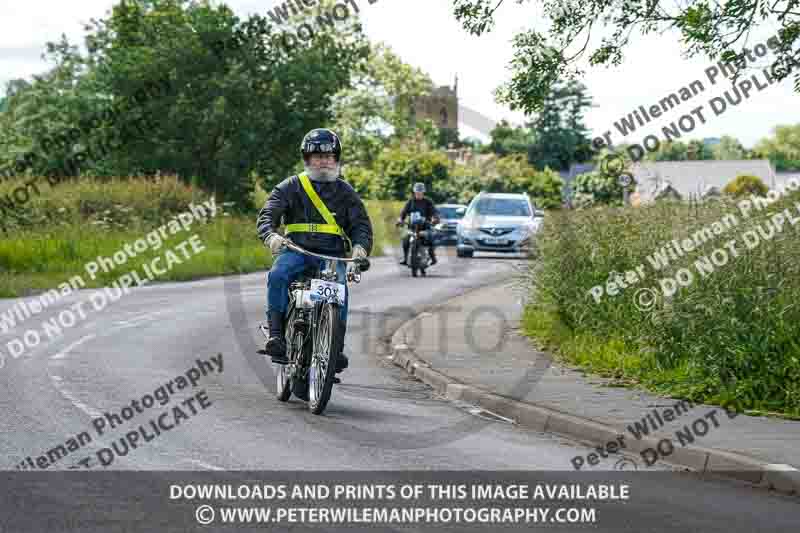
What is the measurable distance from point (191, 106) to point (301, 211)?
39825 mm

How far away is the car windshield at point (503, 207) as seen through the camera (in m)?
36.7

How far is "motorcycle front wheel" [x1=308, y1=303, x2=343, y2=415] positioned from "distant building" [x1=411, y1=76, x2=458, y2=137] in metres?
101

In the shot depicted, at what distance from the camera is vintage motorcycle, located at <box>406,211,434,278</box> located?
29.0m

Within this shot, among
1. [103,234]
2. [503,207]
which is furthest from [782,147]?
[103,234]

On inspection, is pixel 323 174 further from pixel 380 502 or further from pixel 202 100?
pixel 202 100

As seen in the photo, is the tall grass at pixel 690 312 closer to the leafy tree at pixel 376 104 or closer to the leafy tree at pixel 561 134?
the leafy tree at pixel 376 104

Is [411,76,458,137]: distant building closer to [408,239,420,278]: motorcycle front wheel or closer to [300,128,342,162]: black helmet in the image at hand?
[408,239,420,278]: motorcycle front wheel

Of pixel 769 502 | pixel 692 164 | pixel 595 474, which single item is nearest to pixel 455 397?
pixel 595 474

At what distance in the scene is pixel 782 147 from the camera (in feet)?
620

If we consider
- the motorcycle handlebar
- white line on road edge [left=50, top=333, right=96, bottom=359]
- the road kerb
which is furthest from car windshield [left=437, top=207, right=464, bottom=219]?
the motorcycle handlebar

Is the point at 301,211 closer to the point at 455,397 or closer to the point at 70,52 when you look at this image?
the point at 455,397

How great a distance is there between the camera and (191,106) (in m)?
49.5

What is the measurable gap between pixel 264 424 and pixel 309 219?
1817 mm

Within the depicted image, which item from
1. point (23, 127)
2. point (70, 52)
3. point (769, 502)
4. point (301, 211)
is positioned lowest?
point (769, 502)
